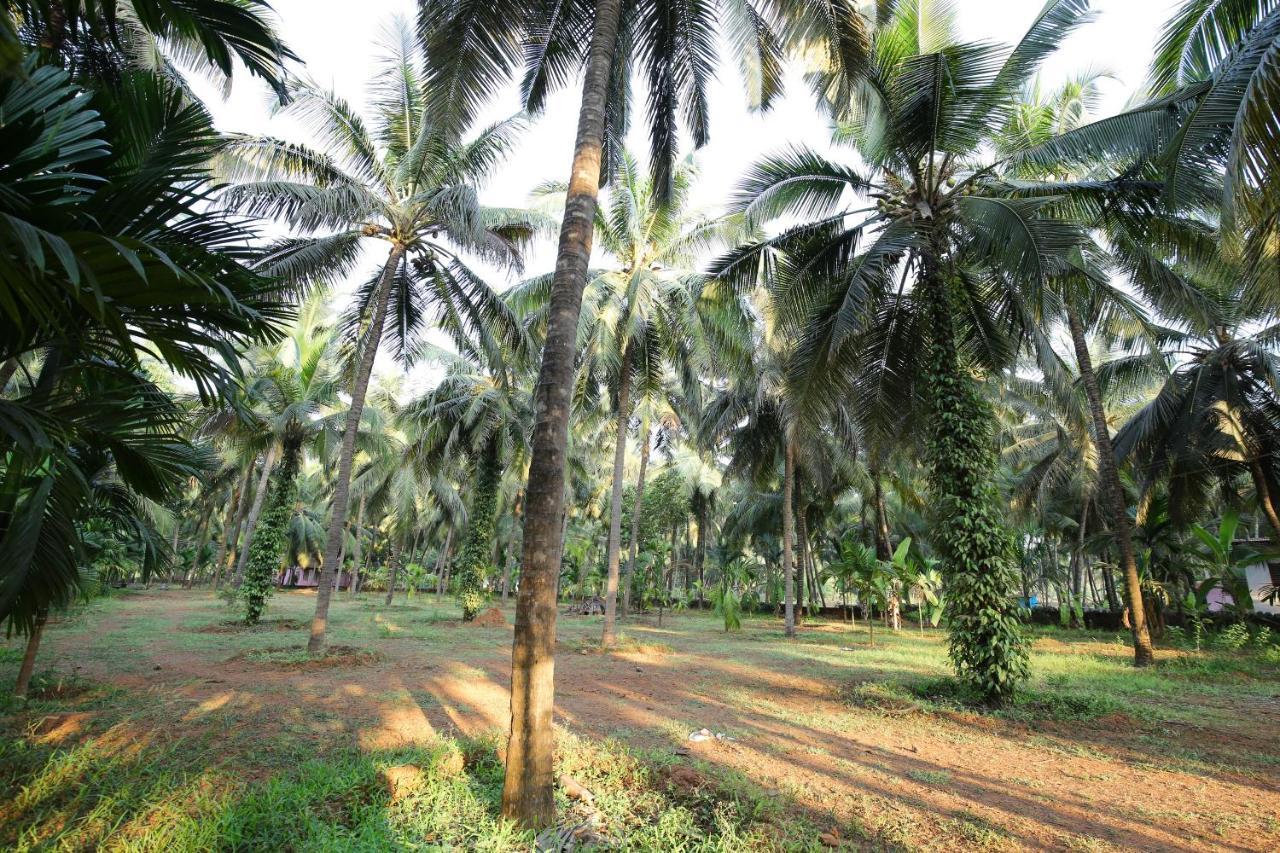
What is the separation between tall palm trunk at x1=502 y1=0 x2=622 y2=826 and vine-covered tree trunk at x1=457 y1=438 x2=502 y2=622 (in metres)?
16.5

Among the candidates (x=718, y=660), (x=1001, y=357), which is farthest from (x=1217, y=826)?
(x=718, y=660)

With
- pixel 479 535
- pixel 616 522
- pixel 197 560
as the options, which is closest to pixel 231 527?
pixel 197 560

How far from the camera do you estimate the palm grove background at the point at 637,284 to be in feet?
11.4

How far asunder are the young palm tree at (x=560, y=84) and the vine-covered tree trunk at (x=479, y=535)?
14.1 m

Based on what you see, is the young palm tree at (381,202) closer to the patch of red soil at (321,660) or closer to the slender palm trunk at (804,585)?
the patch of red soil at (321,660)

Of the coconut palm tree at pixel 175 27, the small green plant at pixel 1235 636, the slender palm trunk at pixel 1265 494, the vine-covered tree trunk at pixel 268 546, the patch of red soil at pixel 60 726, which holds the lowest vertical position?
the patch of red soil at pixel 60 726

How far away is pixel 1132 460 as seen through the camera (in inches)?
737

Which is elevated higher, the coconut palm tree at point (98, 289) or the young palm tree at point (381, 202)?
the young palm tree at point (381, 202)

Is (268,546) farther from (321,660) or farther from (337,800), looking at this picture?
(337,800)

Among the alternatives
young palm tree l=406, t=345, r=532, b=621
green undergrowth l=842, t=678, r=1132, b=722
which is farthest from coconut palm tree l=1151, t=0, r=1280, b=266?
young palm tree l=406, t=345, r=532, b=621

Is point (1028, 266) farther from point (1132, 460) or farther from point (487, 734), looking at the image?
point (1132, 460)

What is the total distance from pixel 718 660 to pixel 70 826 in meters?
11.6

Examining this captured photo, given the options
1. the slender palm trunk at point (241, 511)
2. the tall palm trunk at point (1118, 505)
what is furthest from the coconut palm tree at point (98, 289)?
the slender palm trunk at point (241, 511)

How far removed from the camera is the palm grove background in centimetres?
346
